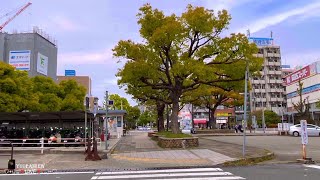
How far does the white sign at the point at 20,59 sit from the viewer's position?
3155 inches

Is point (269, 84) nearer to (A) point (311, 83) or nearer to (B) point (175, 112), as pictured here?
(A) point (311, 83)

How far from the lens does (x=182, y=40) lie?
24.3m

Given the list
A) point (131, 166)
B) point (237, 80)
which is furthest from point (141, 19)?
point (131, 166)

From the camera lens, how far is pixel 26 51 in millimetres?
80938

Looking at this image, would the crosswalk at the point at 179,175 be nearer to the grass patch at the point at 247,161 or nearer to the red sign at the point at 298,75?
the grass patch at the point at 247,161

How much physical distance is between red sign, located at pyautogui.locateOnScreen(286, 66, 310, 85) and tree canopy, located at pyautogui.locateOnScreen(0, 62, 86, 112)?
5002 centimetres

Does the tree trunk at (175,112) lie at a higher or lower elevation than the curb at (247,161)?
higher

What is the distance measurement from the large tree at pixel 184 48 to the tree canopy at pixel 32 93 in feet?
60.2

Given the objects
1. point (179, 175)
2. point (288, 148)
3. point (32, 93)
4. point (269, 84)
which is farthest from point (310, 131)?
point (269, 84)

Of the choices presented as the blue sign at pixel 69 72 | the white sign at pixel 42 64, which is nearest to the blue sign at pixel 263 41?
the white sign at pixel 42 64

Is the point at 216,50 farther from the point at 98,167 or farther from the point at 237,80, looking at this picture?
the point at 98,167

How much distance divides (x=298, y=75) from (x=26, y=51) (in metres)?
62.6

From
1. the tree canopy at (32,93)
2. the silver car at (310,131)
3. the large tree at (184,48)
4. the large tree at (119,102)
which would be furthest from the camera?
the large tree at (119,102)

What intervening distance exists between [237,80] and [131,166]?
13.3 meters
